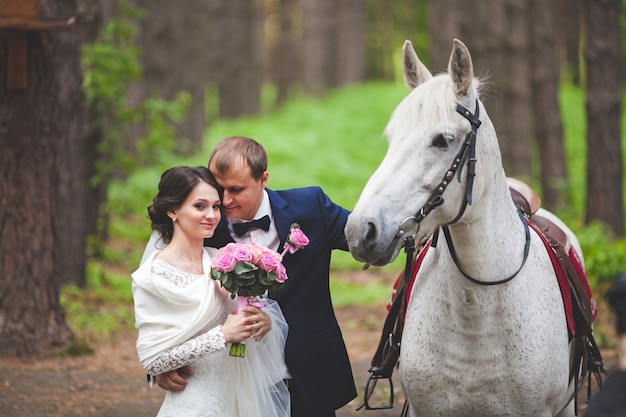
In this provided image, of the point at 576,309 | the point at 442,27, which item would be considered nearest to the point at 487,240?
the point at 576,309

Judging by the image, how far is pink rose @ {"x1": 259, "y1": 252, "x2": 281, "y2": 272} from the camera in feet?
12.4

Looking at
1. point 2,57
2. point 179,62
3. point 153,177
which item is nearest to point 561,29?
point 179,62

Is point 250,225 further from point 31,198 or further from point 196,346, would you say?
point 31,198

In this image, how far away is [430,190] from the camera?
12.1ft

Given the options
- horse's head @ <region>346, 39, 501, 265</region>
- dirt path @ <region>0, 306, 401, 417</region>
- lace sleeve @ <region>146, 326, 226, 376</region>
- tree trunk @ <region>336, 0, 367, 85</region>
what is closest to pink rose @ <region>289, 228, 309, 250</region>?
lace sleeve @ <region>146, 326, 226, 376</region>

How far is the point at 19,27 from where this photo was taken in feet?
24.0

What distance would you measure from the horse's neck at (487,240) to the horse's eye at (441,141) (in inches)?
12.7

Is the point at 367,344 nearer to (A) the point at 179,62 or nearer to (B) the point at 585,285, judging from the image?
(B) the point at 585,285

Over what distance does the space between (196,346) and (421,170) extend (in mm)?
1265

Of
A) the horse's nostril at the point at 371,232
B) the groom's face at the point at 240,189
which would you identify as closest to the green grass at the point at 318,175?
the groom's face at the point at 240,189

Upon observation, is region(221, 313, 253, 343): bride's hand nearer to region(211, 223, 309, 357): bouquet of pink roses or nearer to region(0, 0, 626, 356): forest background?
region(211, 223, 309, 357): bouquet of pink roses

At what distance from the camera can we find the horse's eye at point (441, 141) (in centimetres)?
371

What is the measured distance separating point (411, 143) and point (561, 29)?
85.9 feet

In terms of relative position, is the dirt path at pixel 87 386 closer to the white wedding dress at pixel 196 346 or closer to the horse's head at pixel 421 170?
the white wedding dress at pixel 196 346
